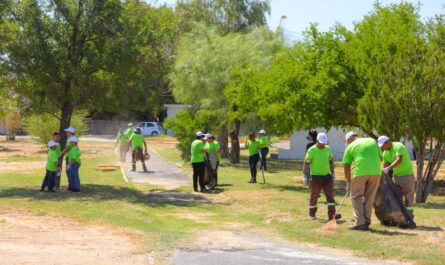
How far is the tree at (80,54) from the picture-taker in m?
17.5

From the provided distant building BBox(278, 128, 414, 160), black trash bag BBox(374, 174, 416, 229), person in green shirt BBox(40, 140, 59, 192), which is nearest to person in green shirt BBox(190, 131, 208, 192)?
person in green shirt BBox(40, 140, 59, 192)

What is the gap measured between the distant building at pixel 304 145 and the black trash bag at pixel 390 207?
2501 cm

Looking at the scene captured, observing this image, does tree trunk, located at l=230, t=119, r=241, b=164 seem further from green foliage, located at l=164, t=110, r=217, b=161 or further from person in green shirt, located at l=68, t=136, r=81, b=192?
person in green shirt, located at l=68, t=136, r=81, b=192

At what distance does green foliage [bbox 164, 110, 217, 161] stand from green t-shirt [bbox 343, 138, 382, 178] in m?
18.3

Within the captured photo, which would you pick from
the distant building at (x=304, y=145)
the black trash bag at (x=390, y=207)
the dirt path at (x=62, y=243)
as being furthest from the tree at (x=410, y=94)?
the distant building at (x=304, y=145)

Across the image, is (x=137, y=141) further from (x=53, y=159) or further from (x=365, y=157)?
(x=365, y=157)

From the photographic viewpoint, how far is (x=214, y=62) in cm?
3003

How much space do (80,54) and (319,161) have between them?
28.0 ft

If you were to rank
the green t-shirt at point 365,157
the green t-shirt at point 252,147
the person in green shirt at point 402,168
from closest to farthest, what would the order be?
the green t-shirt at point 365,157
the person in green shirt at point 402,168
the green t-shirt at point 252,147

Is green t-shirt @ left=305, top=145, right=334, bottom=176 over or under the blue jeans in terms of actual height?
over

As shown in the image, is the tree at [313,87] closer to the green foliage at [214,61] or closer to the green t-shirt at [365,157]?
the green foliage at [214,61]

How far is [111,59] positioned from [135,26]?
1.33 m

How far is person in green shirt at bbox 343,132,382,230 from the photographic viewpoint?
36.8 ft

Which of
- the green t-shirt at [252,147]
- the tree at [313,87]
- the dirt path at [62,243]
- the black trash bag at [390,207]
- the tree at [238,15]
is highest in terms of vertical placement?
the tree at [238,15]
